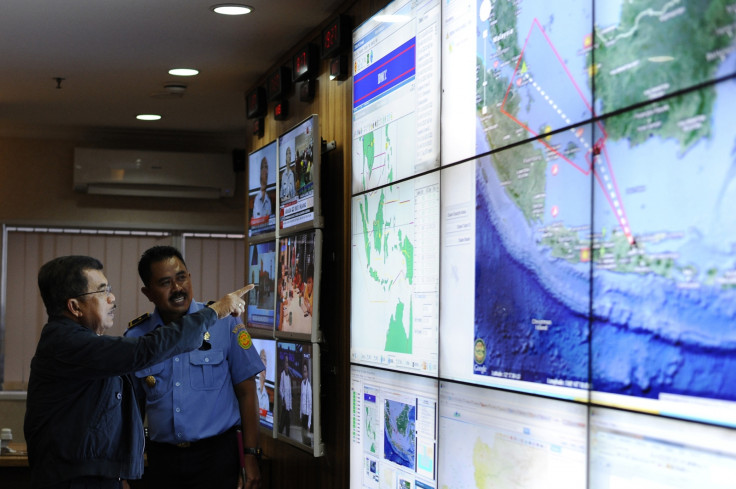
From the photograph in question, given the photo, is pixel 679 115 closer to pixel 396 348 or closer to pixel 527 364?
pixel 527 364

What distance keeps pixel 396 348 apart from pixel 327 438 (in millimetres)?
1037

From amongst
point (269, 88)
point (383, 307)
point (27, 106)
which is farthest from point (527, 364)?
point (27, 106)

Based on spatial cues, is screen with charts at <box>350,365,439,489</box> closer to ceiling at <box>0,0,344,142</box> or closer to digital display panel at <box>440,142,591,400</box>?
digital display panel at <box>440,142,591,400</box>

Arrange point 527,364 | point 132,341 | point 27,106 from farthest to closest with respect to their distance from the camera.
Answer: point 27,106 < point 132,341 < point 527,364

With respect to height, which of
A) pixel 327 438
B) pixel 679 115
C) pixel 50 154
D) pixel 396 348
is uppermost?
pixel 50 154

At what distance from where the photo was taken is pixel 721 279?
5.35 ft

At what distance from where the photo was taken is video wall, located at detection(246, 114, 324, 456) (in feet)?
12.5

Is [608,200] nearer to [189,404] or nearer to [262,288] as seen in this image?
[189,404]

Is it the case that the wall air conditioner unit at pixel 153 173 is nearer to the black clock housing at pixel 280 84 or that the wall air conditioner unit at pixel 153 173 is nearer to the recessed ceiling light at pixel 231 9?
the black clock housing at pixel 280 84

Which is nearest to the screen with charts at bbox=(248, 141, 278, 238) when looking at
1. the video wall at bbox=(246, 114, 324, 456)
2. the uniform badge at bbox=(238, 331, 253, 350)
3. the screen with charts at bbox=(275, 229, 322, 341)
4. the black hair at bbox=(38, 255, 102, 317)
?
the video wall at bbox=(246, 114, 324, 456)

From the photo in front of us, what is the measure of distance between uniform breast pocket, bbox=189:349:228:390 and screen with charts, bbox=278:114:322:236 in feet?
2.37

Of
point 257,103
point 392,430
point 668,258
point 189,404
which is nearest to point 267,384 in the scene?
point 189,404

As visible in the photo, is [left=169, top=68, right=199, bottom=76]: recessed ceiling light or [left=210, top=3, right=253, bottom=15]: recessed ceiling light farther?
[left=169, top=68, right=199, bottom=76]: recessed ceiling light

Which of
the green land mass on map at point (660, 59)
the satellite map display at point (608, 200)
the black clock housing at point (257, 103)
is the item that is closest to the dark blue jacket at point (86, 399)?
the satellite map display at point (608, 200)
